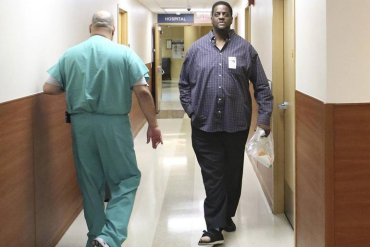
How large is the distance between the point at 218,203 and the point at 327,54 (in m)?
1.52

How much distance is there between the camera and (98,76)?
2.93 m

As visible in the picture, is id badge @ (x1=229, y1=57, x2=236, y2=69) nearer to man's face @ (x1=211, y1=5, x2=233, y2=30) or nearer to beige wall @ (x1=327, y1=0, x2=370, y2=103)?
man's face @ (x1=211, y1=5, x2=233, y2=30)

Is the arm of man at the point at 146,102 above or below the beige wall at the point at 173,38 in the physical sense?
below

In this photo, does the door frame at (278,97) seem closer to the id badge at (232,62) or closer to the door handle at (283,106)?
the door handle at (283,106)

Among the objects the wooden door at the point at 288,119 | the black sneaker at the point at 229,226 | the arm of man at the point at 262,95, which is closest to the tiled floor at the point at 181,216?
the black sneaker at the point at 229,226

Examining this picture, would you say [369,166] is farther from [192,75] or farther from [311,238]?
[192,75]

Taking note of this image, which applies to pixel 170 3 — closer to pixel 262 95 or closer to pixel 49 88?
pixel 262 95

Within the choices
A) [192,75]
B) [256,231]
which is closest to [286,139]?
[256,231]

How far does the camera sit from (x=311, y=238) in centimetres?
259

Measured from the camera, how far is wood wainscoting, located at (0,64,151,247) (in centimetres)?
252

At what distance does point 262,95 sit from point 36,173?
1570 mm

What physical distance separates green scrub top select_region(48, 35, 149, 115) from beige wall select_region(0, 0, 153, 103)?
0.60ft

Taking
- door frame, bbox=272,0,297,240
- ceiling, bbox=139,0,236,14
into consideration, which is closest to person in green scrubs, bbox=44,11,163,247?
door frame, bbox=272,0,297,240

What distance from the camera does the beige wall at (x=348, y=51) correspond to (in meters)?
2.14
